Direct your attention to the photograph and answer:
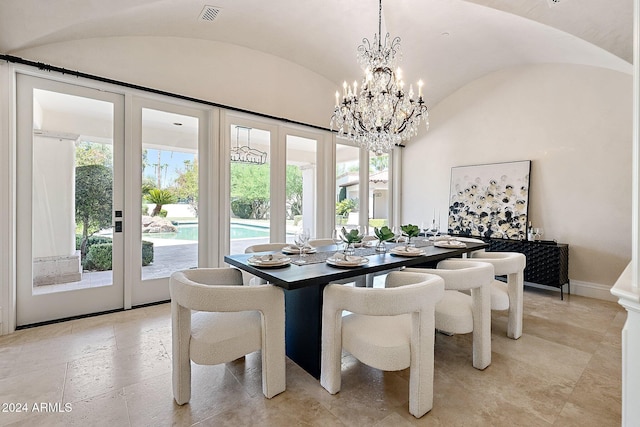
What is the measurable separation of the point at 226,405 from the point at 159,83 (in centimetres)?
355

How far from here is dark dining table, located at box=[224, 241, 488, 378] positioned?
1.93 meters

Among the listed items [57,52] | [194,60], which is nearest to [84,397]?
[57,52]

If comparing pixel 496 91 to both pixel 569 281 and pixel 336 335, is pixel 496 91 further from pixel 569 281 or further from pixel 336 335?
pixel 336 335

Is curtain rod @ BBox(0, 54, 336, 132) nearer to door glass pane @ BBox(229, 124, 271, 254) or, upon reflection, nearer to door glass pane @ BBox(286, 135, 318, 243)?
door glass pane @ BBox(229, 124, 271, 254)

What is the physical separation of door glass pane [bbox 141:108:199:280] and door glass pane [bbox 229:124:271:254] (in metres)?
0.53

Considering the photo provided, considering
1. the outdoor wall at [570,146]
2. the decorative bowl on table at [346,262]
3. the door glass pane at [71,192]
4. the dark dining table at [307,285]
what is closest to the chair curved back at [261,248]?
the dark dining table at [307,285]

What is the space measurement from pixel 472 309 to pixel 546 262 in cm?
260

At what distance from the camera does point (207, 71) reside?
12.8ft

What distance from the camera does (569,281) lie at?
4.18 meters

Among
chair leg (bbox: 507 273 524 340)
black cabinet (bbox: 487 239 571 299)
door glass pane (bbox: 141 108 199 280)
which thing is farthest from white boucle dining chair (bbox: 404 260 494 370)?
door glass pane (bbox: 141 108 199 280)

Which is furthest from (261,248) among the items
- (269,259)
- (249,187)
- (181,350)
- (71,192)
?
(71,192)

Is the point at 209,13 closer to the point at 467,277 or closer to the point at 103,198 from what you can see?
the point at 103,198

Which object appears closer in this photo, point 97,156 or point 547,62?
point 97,156

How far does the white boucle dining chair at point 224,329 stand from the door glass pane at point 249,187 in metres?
2.40
